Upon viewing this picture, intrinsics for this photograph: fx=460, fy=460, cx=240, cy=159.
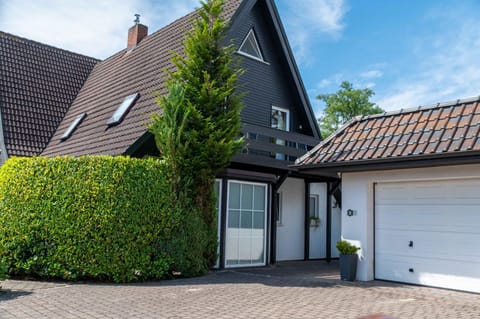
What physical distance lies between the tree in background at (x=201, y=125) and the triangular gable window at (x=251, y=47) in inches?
134

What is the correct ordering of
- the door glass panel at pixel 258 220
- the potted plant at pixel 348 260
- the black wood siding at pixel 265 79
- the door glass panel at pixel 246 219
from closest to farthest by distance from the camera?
the potted plant at pixel 348 260 → the door glass panel at pixel 246 219 → the door glass panel at pixel 258 220 → the black wood siding at pixel 265 79

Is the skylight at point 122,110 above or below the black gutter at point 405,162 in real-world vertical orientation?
above

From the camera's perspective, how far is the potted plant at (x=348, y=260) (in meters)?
10.2

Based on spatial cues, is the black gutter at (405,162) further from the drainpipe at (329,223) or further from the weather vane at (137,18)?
the weather vane at (137,18)

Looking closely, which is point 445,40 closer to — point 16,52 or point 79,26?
point 79,26


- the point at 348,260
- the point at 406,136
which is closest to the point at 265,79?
the point at 406,136

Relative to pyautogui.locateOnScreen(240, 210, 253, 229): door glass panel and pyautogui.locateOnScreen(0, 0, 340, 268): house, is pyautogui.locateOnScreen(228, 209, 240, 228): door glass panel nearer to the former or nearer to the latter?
pyautogui.locateOnScreen(0, 0, 340, 268): house

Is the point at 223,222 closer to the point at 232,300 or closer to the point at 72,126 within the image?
the point at 232,300

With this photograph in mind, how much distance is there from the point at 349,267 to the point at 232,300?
3.57m

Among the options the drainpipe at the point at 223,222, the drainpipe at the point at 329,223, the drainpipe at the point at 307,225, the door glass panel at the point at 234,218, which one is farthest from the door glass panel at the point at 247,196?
the drainpipe at the point at 329,223

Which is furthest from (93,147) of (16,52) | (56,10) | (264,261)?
(16,52)

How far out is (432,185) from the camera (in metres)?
9.66

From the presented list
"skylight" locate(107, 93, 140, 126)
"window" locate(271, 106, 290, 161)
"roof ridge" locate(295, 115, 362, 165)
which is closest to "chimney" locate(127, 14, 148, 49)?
"skylight" locate(107, 93, 140, 126)

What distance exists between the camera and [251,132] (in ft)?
Answer: 41.0
